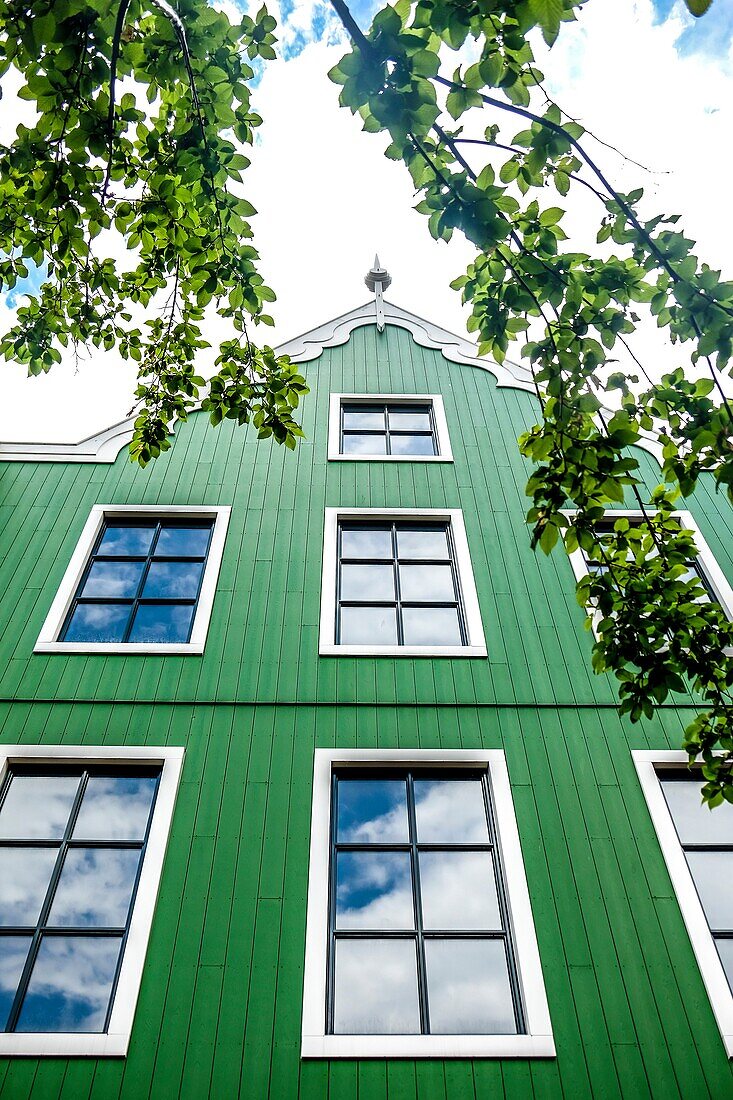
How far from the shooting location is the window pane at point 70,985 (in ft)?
18.0

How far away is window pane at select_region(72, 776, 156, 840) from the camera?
21.4 ft

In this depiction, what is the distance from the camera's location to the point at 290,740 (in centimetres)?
723

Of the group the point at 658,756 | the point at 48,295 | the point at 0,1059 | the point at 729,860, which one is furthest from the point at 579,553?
the point at 0,1059

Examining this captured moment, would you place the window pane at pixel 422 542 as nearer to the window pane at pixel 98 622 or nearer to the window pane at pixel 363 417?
the window pane at pixel 363 417

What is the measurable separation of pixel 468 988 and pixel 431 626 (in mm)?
3607

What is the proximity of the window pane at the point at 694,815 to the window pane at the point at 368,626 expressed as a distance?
9.72 feet

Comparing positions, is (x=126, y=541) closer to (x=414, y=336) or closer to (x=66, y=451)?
(x=66, y=451)

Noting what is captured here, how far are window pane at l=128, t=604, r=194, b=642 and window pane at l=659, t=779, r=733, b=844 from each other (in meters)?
4.86

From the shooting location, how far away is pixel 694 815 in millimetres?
6844

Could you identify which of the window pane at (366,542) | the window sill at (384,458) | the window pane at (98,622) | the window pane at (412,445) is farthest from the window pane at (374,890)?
the window pane at (412,445)

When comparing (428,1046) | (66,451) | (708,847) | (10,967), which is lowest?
(428,1046)

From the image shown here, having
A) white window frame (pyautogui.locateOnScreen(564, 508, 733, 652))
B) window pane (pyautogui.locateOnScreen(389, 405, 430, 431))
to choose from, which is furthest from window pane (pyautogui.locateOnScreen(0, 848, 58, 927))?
window pane (pyautogui.locateOnScreen(389, 405, 430, 431))

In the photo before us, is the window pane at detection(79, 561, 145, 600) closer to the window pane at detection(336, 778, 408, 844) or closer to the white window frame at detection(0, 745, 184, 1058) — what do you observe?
the white window frame at detection(0, 745, 184, 1058)

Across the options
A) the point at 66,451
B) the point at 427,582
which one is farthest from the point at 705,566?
the point at 66,451
